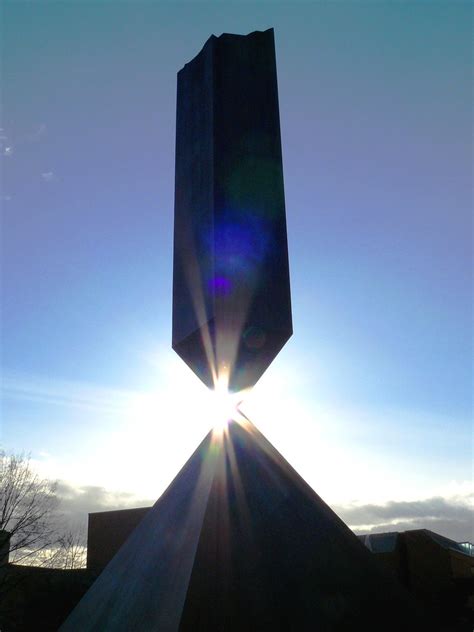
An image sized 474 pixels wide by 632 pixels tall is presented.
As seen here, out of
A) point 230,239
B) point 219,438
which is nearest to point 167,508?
point 219,438

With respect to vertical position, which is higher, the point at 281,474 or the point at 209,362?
the point at 209,362

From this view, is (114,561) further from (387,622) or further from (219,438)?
(387,622)

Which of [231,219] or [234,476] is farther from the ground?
[231,219]

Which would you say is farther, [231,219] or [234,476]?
[231,219]

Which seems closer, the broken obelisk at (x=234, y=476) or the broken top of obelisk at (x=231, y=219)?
the broken obelisk at (x=234, y=476)

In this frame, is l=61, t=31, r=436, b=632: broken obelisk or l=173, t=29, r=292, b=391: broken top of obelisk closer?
l=61, t=31, r=436, b=632: broken obelisk

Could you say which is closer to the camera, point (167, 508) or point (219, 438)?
point (167, 508)

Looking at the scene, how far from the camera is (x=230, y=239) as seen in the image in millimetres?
9164

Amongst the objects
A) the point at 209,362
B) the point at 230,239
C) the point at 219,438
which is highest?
the point at 230,239

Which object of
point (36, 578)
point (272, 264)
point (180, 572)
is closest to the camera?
point (180, 572)

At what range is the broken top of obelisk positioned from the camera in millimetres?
8906

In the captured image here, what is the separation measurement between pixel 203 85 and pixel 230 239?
3907mm

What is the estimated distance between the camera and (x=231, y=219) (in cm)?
938

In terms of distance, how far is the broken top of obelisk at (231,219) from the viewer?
29.2 ft
